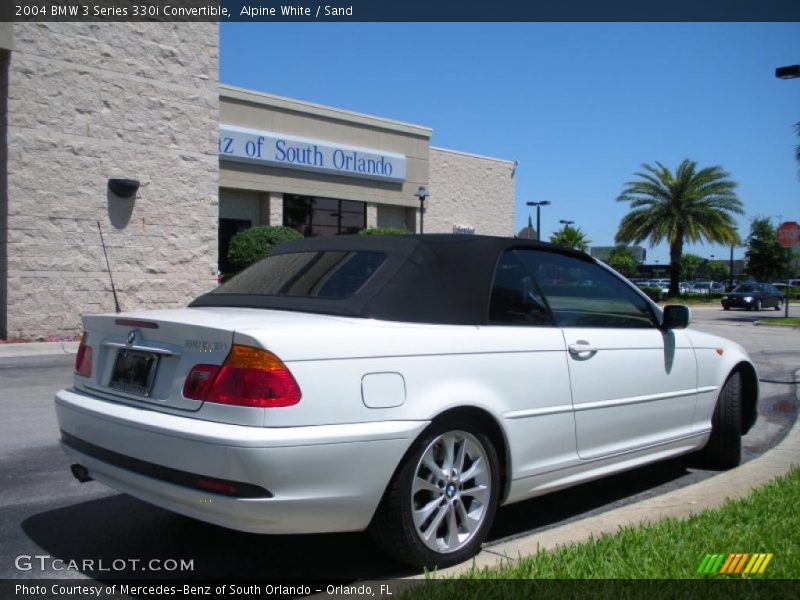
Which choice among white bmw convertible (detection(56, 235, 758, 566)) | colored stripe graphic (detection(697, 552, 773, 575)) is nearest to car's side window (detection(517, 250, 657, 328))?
white bmw convertible (detection(56, 235, 758, 566))

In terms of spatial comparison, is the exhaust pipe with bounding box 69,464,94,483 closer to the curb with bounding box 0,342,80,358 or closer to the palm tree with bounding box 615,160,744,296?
the curb with bounding box 0,342,80,358

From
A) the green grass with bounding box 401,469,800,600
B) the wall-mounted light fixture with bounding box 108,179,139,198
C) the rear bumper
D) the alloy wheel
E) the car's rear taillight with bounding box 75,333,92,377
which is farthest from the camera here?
the wall-mounted light fixture with bounding box 108,179,139,198

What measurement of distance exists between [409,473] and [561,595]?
0.80 metres

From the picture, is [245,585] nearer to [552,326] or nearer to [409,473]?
[409,473]

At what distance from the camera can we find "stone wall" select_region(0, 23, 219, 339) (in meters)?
14.6

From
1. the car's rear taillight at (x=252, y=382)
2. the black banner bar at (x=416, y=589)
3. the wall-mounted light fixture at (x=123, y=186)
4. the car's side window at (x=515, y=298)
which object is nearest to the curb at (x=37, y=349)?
the wall-mounted light fixture at (x=123, y=186)

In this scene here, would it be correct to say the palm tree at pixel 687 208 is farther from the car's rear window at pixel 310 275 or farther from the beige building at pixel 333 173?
the car's rear window at pixel 310 275

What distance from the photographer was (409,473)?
353 cm

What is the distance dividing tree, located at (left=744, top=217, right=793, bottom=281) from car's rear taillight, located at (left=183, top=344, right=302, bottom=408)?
2282 inches

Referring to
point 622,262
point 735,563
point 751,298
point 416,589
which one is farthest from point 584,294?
point 622,262

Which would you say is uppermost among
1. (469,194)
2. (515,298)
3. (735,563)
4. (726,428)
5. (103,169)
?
(469,194)

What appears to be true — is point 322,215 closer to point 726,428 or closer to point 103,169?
point 103,169

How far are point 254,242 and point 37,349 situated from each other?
9805 mm

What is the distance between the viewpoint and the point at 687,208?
4303 centimetres
